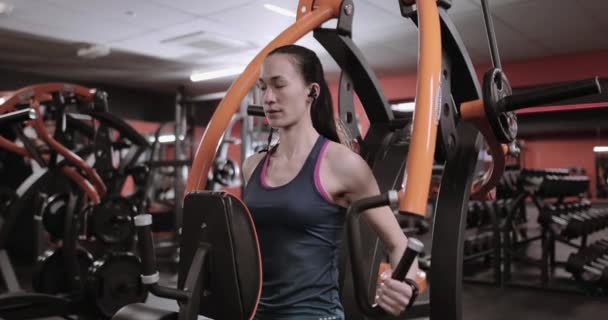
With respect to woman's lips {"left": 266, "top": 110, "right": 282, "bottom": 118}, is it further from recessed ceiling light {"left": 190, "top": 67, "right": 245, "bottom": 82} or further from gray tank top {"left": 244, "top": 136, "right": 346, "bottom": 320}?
recessed ceiling light {"left": 190, "top": 67, "right": 245, "bottom": 82}

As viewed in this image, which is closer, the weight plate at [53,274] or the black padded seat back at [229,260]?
the black padded seat back at [229,260]

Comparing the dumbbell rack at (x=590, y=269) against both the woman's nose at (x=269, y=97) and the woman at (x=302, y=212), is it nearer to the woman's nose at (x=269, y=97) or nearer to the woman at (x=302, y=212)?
the woman at (x=302, y=212)

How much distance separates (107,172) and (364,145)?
2.44m

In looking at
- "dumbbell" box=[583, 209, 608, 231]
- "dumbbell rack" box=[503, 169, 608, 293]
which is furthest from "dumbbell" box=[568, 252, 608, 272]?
"dumbbell" box=[583, 209, 608, 231]

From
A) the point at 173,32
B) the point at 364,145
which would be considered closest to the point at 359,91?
the point at 364,145

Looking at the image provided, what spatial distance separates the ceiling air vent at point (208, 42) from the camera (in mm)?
5363

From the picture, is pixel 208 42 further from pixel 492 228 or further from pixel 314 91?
pixel 314 91

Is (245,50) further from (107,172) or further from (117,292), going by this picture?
(117,292)

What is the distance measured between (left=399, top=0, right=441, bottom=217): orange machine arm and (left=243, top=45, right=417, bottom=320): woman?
0.17 m

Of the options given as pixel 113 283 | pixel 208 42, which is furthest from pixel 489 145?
pixel 208 42

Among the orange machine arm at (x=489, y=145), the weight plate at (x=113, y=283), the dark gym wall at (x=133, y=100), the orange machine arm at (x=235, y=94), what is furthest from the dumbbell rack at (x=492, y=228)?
the dark gym wall at (x=133, y=100)

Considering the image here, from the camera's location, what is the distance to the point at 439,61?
0.96 m

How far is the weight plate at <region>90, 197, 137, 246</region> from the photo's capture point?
3.42 m

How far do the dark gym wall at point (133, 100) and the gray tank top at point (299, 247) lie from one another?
7.20 metres
